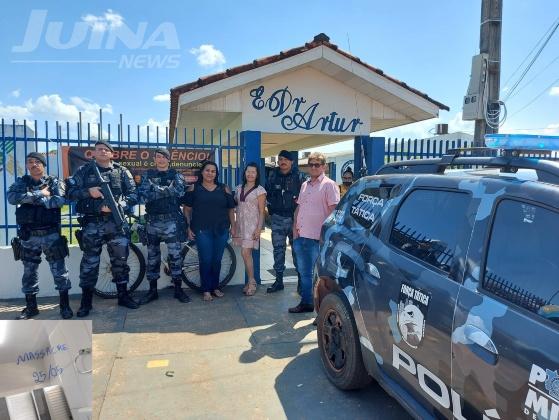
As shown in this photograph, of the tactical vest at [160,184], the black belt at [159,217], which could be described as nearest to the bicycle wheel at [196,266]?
the black belt at [159,217]

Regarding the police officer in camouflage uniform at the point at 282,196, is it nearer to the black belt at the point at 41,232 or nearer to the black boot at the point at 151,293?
the black boot at the point at 151,293

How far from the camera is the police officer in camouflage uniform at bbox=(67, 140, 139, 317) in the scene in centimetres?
473

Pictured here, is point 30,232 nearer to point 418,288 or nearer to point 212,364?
Result: point 212,364

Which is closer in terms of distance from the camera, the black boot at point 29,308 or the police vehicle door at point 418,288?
the police vehicle door at point 418,288

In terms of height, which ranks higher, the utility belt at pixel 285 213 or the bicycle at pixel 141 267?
the utility belt at pixel 285 213

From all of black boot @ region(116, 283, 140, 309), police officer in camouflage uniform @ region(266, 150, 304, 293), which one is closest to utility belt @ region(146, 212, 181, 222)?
black boot @ region(116, 283, 140, 309)

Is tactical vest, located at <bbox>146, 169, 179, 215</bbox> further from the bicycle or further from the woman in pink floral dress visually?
the woman in pink floral dress

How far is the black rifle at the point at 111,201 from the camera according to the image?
4.68m

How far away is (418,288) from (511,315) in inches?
22.7

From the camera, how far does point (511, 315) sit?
5.94 feet

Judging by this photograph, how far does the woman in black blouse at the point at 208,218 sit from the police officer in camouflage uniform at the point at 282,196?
60 cm

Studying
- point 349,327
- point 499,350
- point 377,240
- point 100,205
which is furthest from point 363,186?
point 100,205

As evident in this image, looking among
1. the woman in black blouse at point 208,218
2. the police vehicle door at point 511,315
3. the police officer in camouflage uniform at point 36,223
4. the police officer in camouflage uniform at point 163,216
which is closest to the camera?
the police vehicle door at point 511,315

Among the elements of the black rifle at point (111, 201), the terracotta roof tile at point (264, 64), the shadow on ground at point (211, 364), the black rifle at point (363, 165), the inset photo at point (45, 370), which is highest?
the terracotta roof tile at point (264, 64)
